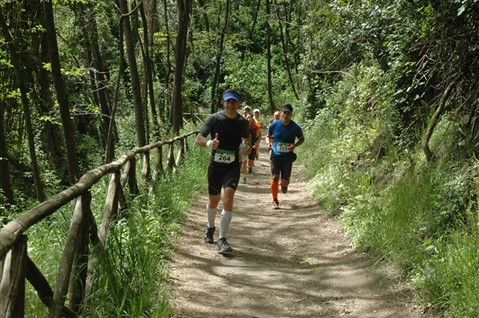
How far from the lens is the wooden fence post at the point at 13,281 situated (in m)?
2.35

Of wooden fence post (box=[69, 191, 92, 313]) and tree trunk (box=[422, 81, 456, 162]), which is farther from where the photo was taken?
tree trunk (box=[422, 81, 456, 162])

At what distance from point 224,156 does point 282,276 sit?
6.00 feet

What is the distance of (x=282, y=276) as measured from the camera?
6230mm

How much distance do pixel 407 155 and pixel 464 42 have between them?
6.17 ft

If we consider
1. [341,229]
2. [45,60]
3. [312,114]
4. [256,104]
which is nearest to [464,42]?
[341,229]

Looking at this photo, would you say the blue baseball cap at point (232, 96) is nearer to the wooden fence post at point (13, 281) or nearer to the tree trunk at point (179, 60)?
the wooden fence post at point (13, 281)

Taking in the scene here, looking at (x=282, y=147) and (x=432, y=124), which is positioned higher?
(x=432, y=124)

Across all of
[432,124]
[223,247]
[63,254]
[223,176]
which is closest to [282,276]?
[223,247]

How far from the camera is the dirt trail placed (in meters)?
5.13

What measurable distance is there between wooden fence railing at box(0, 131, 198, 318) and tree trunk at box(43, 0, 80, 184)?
283cm

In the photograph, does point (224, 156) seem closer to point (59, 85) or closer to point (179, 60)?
point (59, 85)

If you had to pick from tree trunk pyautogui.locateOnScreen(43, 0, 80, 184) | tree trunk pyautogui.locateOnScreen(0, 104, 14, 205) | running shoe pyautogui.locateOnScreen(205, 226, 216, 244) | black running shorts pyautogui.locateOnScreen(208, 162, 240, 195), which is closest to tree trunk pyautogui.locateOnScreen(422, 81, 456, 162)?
black running shorts pyautogui.locateOnScreen(208, 162, 240, 195)

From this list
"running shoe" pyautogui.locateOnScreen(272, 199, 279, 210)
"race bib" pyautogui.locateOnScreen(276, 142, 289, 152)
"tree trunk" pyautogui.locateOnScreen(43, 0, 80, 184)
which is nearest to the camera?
"tree trunk" pyautogui.locateOnScreen(43, 0, 80, 184)

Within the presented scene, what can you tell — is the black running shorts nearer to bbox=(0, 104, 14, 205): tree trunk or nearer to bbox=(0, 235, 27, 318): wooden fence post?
bbox=(0, 235, 27, 318): wooden fence post
